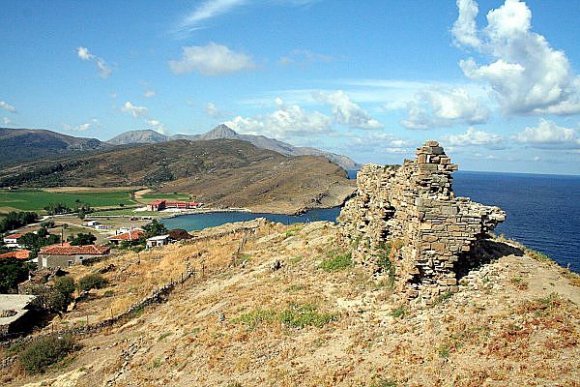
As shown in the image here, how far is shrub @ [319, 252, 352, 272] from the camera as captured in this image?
19166 millimetres

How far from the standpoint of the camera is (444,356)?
10.3 m

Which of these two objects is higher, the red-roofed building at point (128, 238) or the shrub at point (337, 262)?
the shrub at point (337, 262)

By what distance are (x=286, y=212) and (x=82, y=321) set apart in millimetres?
126834

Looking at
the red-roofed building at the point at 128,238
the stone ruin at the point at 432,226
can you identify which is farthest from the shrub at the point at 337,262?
the red-roofed building at the point at 128,238

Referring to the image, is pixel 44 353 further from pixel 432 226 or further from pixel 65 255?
pixel 65 255

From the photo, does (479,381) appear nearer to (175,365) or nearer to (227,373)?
(227,373)

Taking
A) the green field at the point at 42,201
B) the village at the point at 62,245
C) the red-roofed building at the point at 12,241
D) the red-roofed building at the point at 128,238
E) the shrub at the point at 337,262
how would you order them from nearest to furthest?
the shrub at the point at 337,262 → the village at the point at 62,245 → the red-roofed building at the point at 128,238 → the red-roofed building at the point at 12,241 → the green field at the point at 42,201

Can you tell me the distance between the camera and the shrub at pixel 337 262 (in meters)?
19.2

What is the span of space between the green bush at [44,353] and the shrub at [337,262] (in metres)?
12.8

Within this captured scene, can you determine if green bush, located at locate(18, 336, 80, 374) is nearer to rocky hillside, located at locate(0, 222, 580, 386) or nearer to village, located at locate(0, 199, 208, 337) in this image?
rocky hillside, located at locate(0, 222, 580, 386)

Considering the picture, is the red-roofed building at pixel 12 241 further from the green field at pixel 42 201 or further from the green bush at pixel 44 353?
the green bush at pixel 44 353

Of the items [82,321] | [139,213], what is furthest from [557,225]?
[139,213]

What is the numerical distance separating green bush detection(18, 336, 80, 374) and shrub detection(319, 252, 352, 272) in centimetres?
1283

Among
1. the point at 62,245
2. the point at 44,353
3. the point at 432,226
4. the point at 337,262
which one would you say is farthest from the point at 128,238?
the point at 432,226
